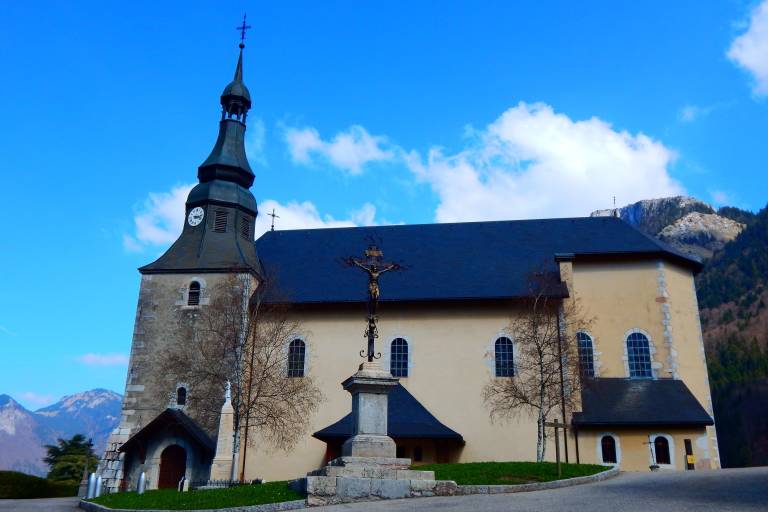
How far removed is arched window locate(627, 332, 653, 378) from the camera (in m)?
25.0

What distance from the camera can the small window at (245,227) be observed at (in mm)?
29520

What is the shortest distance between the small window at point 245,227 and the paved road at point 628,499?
18.9 meters

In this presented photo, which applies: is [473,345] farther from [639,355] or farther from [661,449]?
[661,449]

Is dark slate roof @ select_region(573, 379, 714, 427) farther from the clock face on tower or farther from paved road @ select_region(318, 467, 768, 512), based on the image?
the clock face on tower

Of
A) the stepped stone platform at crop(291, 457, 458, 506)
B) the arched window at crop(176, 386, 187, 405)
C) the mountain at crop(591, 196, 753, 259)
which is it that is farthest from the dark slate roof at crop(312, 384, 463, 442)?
the mountain at crop(591, 196, 753, 259)

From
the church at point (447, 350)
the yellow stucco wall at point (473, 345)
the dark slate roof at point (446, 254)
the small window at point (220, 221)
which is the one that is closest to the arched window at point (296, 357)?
the church at point (447, 350)

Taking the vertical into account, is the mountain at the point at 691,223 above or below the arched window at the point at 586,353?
above

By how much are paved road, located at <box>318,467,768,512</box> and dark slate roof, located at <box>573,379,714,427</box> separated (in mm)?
7974

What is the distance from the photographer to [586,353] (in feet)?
83.7

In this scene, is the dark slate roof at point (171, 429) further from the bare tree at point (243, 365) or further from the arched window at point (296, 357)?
the arched window at point (296, 357)

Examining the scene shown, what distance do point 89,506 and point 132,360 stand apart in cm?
1040

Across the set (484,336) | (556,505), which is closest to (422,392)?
(484,336)

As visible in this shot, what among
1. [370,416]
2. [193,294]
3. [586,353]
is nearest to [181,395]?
[193,294]

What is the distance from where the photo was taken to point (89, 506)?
16.4m
